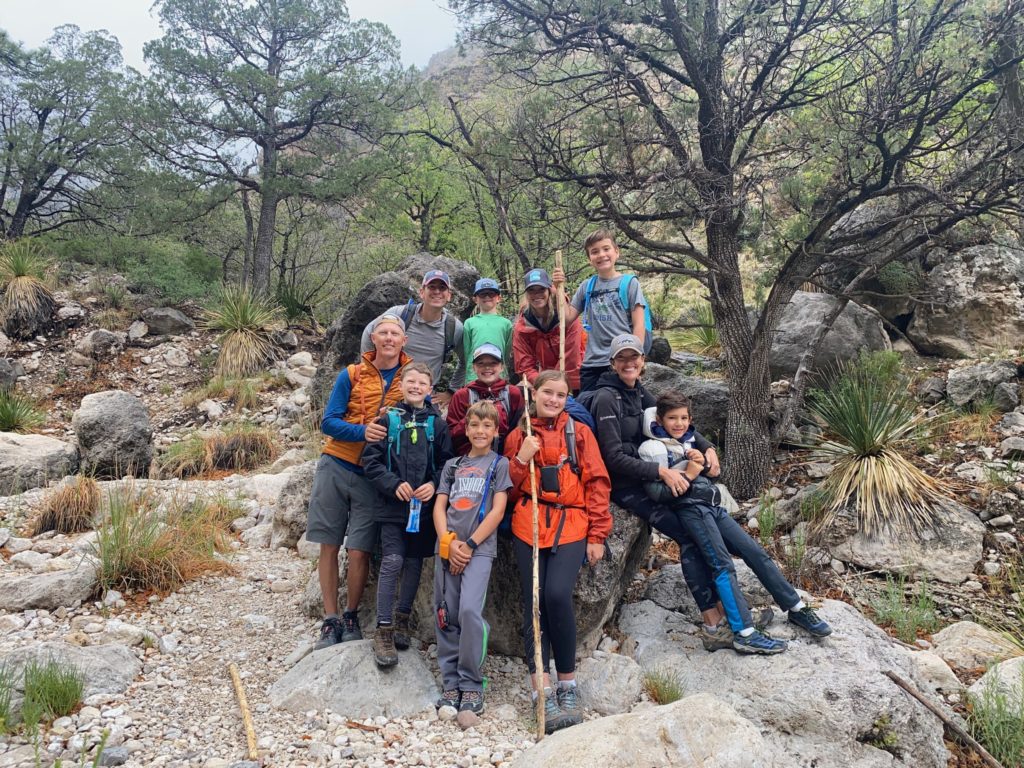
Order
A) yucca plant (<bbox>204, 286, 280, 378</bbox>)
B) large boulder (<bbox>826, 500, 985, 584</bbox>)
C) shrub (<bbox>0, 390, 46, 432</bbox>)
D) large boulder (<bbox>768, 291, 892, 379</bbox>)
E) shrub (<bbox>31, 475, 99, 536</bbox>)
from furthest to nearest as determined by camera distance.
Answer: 1. yucca plant (<bbox>204, 286, 280, 378</bbox>)
2. shrub (<bbox>0, 390, 46, 432</bbox>)
3. large boulder (<bbox>768, 291, 892, 379</bbox>)
4. shrub (<bbox>31, 475, 99, 536</bbox>)
5. large boulder (<bbox>826, 500, 985, 584</bbox>)

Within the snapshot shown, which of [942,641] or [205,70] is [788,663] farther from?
[205,70]

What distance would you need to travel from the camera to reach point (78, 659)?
3662 millimetres

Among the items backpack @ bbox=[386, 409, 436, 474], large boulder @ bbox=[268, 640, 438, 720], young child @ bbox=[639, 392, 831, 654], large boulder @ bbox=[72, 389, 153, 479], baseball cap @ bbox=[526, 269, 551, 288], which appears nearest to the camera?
large boulder @ bbox=[268, 640, 438, 720]

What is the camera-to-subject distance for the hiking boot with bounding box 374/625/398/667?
371 cm

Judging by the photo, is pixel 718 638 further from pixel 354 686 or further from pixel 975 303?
pixel 975 303

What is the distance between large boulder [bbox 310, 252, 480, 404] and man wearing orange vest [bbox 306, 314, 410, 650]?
533 cm

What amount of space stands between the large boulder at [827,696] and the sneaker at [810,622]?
0.19 ft

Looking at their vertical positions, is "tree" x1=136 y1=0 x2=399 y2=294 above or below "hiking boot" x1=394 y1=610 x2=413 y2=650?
above

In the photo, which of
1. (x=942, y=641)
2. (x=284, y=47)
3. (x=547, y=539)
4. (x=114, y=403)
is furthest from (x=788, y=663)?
(x=284, y=47)

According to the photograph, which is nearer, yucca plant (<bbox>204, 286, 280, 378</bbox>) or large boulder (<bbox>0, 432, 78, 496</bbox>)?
large boulder (<bbox>0, 432, 78, 496</bbox>)

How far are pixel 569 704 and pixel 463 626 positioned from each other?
718mm

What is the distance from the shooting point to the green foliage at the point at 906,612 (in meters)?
4.85

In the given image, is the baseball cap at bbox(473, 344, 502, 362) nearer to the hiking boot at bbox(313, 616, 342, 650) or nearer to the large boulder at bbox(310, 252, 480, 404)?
the hiking boot at bbox(313, 616, 342, 650)

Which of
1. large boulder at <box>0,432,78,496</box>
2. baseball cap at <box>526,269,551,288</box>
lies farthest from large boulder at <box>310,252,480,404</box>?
baseball cap at <box>526,269,551,288</box>
